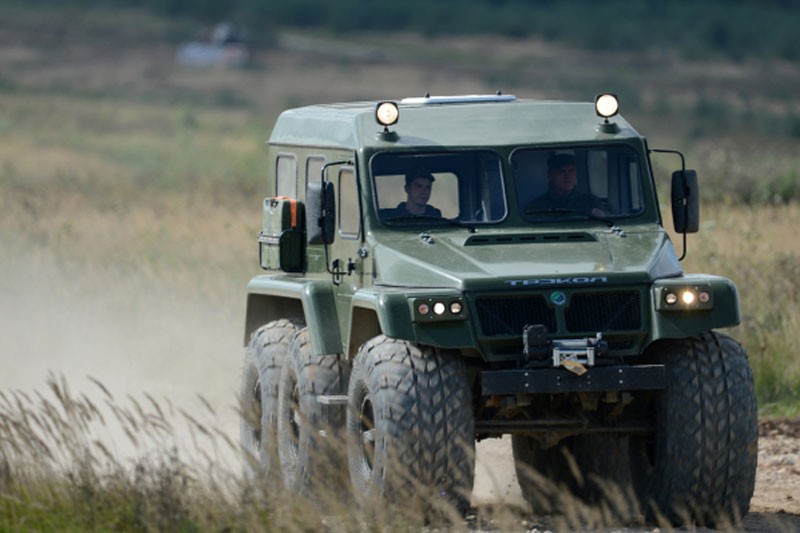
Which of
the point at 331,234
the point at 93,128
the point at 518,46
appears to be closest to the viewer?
the point at 331,234

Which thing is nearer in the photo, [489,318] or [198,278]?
[489,318]

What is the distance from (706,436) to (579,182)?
188 cm

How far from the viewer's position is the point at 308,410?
11.0m

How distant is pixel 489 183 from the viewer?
1091 centimetres

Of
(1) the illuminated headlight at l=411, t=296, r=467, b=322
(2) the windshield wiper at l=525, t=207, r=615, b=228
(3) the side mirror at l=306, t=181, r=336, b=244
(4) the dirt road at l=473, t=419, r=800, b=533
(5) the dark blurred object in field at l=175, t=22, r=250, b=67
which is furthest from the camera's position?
(5) the dark blurred object in field at l=175, t=22, r=250, b=67

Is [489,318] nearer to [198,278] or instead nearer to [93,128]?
[198,278]

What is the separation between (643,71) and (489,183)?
191ft

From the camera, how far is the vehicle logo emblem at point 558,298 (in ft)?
32.3

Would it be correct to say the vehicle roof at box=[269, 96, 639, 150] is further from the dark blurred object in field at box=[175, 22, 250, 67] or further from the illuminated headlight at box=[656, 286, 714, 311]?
the dark blurred object in field at box=[175, 22, 250, 67]

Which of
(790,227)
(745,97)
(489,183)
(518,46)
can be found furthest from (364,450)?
(518,46)

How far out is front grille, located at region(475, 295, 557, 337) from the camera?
9.80 metres

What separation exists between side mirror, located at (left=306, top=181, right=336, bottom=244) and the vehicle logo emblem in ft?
4.70

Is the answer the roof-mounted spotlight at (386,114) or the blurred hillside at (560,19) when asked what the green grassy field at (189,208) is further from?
the roof-mounted spotlight at (386,114)

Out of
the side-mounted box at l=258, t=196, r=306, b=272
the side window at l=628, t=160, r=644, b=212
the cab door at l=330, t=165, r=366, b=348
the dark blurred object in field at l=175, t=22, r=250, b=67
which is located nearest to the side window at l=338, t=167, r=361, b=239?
the cab door at l=330, t=165, r=366, b=348
